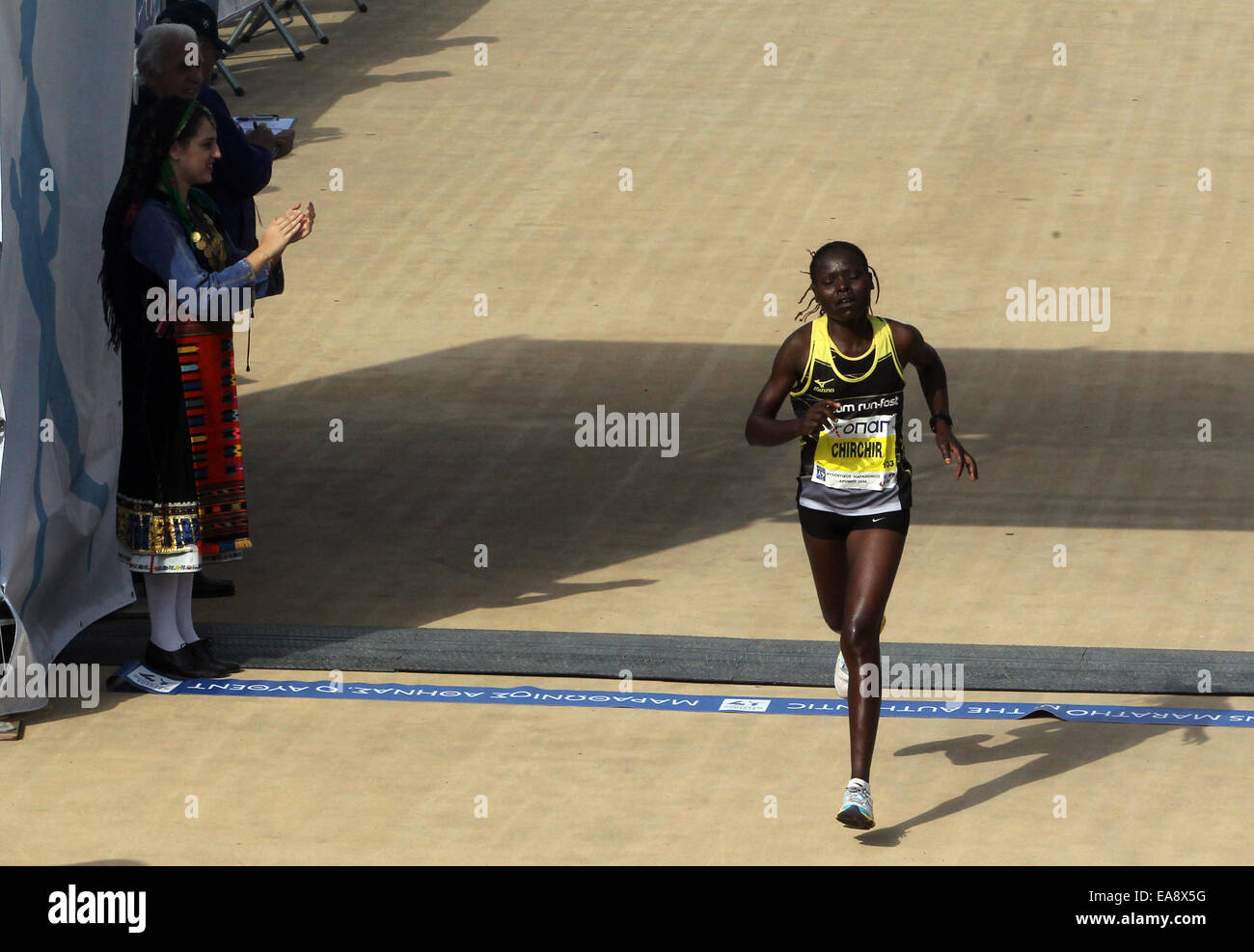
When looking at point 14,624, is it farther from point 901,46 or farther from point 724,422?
point 901,46

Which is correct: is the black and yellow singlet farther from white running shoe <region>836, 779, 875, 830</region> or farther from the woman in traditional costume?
the woman in traditional costume

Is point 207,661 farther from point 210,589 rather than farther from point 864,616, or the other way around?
point 864,616

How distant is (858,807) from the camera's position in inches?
241

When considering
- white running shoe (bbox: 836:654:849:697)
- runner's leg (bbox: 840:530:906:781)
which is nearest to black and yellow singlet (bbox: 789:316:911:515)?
runner's leg (bbox: 840:530:906:781)

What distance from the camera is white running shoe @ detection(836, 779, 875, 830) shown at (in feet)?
20.0

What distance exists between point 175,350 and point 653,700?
7.15 feet

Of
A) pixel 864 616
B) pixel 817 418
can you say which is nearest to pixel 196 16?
pixel 817 418

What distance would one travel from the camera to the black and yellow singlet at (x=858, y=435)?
20.9ft

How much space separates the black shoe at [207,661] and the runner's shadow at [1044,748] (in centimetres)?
258

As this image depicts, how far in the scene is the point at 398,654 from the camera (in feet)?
26.5

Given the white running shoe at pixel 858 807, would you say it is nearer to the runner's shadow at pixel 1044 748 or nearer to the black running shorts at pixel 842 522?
the runner's shadow at pixel 1044 748

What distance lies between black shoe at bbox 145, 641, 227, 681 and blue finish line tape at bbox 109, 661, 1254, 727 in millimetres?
33

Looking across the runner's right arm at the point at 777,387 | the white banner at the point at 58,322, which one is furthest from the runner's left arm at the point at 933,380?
the white banner at the point at 58,322

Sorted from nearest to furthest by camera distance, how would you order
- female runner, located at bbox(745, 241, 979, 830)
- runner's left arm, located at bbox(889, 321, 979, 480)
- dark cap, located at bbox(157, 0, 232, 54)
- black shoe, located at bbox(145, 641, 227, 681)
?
female runner, located at bbox(745, 241, 979, 830) < runner's left arm, located at bbox(889, 321, 979, 480) < black shoe, located at bbox(145, 641, 227, 681) < dark cap, located at bbox(157, 0, 232, 54)
